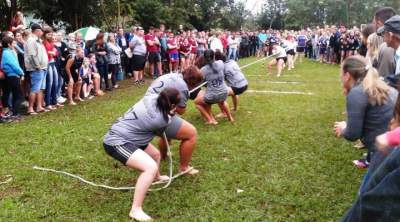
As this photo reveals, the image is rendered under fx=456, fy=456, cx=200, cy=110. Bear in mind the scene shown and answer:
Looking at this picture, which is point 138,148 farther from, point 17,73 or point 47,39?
point 47,39

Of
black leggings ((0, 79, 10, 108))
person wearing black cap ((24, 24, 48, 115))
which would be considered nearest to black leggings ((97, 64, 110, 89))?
person wearing black cap ((24, 24, 48, 115))

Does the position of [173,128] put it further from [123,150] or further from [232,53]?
[232,53]

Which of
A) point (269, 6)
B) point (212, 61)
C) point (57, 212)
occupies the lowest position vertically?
point (57, 212)

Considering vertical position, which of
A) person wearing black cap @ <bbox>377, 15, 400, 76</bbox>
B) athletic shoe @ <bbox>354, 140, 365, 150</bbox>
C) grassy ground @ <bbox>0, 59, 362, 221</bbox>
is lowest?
grassy ground @ <bbox>0, 59, 362, 221</bbox>

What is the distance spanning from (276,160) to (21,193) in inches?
128

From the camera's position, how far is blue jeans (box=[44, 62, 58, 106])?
1012cm

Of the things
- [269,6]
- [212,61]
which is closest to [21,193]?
[212,61]

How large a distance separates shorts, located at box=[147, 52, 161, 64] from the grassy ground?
705cm

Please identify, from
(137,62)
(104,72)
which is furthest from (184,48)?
(104,72)

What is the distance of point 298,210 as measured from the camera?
15.0 ft

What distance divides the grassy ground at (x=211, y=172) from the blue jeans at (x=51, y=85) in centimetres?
82

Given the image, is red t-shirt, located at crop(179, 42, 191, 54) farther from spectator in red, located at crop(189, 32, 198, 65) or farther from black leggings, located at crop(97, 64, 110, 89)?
black leggings, located at crop(97, 64, 110, 89)

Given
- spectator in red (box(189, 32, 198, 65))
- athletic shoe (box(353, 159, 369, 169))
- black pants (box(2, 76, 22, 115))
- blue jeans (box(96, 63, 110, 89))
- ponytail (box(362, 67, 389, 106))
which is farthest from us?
spectator in red (box(189, 32, 198, 65))

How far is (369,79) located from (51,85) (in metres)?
7.97
